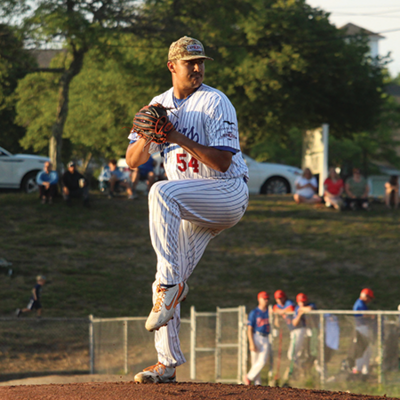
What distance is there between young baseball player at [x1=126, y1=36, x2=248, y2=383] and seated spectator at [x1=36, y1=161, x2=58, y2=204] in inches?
617

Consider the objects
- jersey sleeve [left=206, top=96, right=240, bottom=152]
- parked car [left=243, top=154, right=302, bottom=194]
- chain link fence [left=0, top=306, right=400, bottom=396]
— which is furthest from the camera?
parked car [left=243, top=154, right=302, bottom=194]

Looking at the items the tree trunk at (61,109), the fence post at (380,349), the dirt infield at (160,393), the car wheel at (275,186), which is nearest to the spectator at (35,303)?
the tree trunk at (61,109)

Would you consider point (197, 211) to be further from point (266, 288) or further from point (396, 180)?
point (396, 180)

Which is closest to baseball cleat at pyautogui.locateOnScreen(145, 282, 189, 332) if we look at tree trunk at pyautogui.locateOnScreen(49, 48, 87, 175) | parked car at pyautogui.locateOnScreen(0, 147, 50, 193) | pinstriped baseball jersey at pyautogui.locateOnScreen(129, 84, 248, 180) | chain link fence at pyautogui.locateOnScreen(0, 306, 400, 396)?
pinstriped baseball jersey at pyautogui.locateOnScreen(129, 84, 248, 180)

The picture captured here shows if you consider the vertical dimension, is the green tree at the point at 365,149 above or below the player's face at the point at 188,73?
above

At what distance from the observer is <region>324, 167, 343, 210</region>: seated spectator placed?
21.0 metres

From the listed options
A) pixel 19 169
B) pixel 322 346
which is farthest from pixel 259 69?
pixel 322 346

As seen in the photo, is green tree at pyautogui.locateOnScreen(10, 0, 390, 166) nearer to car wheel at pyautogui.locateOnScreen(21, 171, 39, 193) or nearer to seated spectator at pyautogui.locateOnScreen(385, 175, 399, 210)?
car wheel at pyautogui.locateOnScreen(21, 171, 39, 193)

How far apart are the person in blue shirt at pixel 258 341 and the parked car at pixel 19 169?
12536mm

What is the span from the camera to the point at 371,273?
18.6 metres

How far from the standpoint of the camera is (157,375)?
4711 mm

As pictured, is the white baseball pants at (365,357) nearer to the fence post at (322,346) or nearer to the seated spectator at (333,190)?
the fence post at (322,346)

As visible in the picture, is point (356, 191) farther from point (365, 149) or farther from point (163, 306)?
point (365, 149)

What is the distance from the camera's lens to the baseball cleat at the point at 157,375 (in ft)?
15.4
